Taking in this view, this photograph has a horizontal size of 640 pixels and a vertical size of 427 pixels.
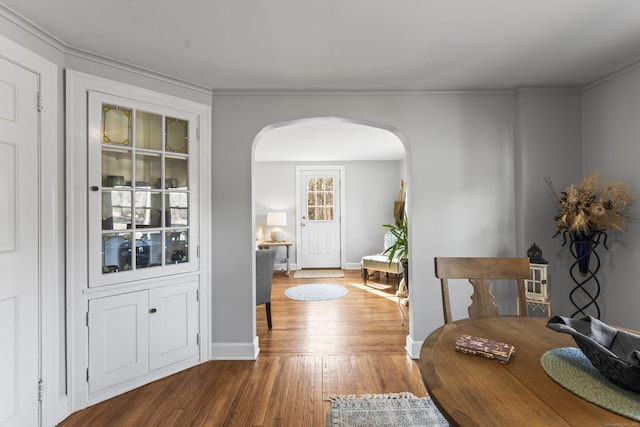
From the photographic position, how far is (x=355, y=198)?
7.03m

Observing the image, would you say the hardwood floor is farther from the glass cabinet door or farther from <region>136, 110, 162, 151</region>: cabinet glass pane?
<region>136, 110, 162, 151</region>: cabinet glass pane

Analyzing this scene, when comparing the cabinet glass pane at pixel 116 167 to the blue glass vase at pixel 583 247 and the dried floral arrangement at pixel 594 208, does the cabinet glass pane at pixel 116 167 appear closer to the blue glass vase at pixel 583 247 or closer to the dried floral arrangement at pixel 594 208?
the dried floral arrangement at pixel 594 208

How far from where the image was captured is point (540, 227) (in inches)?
111

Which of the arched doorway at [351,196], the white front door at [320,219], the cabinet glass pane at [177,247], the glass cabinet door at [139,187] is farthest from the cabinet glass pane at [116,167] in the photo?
the white front door at [320,219]

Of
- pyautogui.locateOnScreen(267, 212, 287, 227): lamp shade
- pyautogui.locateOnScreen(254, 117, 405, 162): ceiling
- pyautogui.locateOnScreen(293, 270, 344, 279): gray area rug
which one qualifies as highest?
pyautogui.locateOnScreen(254, 117, 405, 162): ceiling

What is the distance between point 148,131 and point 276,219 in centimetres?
412

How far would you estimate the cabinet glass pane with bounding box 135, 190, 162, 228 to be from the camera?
247cm

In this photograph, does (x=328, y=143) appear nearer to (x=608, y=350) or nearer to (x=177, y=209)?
(x=177, y=209)

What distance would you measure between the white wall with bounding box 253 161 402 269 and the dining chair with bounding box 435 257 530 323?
523cm

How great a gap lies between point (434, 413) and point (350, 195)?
17.1 ft

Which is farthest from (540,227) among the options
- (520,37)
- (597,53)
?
(520,37)

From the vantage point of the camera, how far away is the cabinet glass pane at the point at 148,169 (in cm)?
247

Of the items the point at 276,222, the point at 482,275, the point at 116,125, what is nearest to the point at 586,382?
the point at 482,275

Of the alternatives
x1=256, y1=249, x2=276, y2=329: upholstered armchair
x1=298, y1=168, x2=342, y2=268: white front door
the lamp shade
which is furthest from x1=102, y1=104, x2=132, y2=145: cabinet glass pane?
x1=298, y1=168, x2=342, y2=268: white front door
